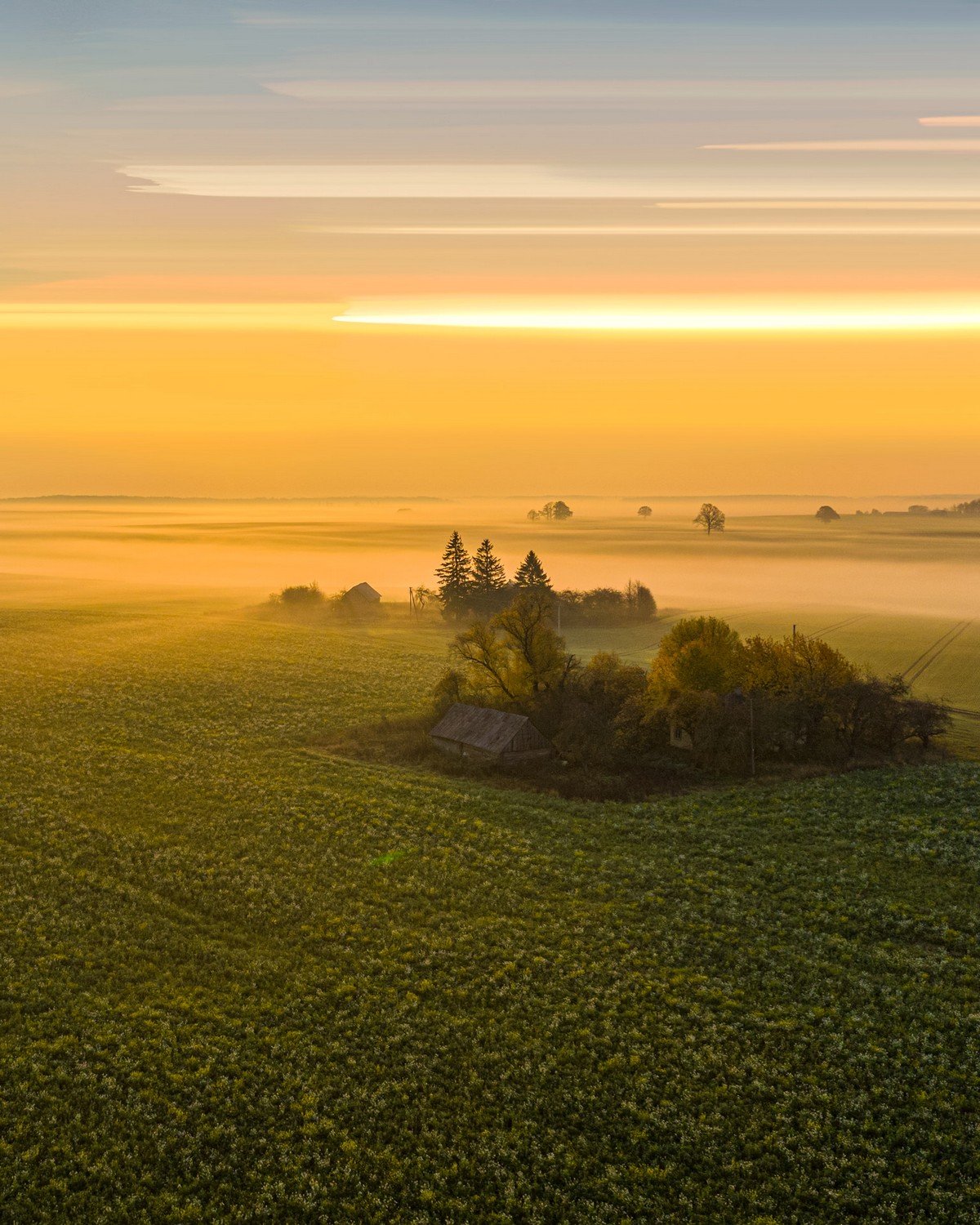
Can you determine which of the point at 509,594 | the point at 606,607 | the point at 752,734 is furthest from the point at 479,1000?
the point at 606,607

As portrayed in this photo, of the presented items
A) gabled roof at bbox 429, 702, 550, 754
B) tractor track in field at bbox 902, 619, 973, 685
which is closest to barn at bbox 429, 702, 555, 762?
gabled roof at bbox 429, 702, 550, 754

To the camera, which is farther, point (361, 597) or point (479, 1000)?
point (361, 597)

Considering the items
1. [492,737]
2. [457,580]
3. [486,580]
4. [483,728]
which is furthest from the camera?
[457,580]

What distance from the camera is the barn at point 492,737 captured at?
55.2 metres

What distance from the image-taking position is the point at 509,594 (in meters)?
113

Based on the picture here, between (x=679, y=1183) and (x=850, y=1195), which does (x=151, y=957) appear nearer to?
(x=679, y=1183)

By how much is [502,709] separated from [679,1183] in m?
42.8

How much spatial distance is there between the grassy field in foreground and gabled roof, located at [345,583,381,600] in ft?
227

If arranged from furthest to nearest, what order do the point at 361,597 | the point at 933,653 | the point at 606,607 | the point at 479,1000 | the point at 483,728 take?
the point at 361,597 → the point at 606,607 → the point at 933,653 → the point at 483,728 → the point at 479,1000

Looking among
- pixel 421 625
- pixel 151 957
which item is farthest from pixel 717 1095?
pixel 421 625

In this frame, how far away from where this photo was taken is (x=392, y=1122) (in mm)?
22500

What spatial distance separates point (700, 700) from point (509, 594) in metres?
59.2

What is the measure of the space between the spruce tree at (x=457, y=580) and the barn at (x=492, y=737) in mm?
56032

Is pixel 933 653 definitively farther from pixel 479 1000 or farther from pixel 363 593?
pixel 479 1000
